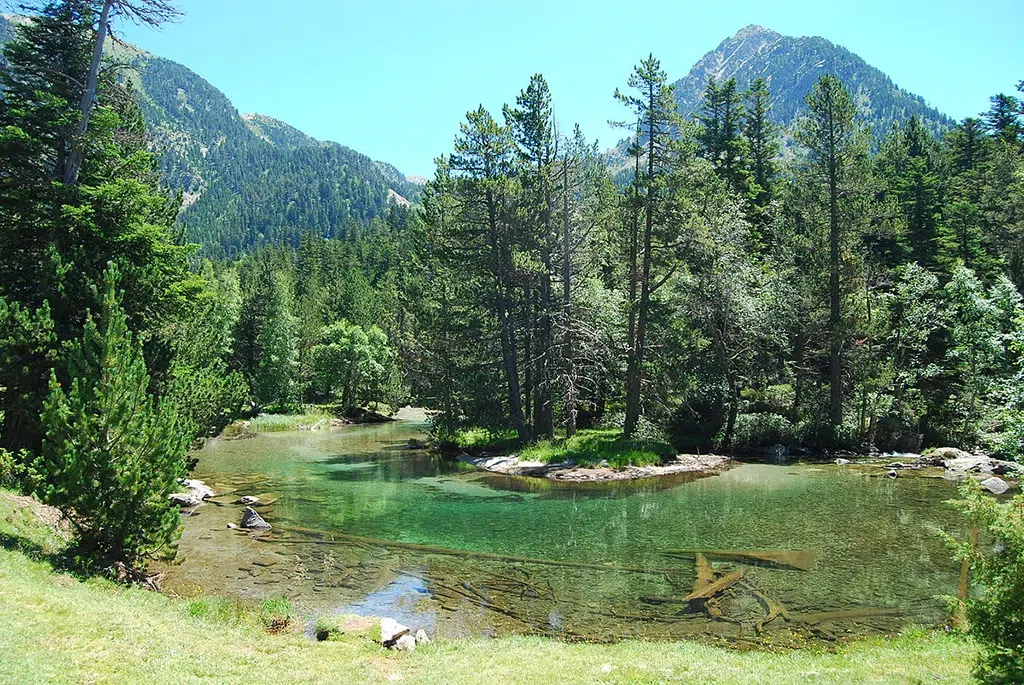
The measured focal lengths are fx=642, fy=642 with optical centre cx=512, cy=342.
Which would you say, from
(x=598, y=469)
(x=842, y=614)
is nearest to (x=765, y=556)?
(x=842, y=614)

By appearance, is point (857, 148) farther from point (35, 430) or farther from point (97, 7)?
point (35, 430)

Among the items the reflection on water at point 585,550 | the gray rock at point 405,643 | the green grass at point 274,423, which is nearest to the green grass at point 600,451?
the reflection on water at point 585,550

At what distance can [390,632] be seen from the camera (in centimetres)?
988

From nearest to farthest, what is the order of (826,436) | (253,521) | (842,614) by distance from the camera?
(842,614), (253,521), (826,436)

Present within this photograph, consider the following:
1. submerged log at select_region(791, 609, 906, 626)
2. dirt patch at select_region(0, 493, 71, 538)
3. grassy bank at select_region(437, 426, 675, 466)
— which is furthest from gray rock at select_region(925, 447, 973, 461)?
dirt patch at select_region(0, 493, 71, 538)

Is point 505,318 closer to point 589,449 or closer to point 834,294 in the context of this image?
point 589,449

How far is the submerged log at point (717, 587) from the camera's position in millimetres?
12641

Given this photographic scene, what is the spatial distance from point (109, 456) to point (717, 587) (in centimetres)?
1174

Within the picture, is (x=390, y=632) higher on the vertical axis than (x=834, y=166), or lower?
lower

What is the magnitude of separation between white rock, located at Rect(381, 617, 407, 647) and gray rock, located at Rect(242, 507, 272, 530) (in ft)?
31.6

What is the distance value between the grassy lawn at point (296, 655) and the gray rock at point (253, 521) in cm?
784

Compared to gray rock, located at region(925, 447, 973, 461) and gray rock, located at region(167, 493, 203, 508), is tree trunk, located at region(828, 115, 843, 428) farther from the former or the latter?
gray rock, located at region(167, 493, 203, 508)

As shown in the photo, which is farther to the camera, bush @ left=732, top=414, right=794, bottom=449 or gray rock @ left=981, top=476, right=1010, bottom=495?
bush @ left=732, top=414, right=794, bottom=449

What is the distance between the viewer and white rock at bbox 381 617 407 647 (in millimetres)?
9703
